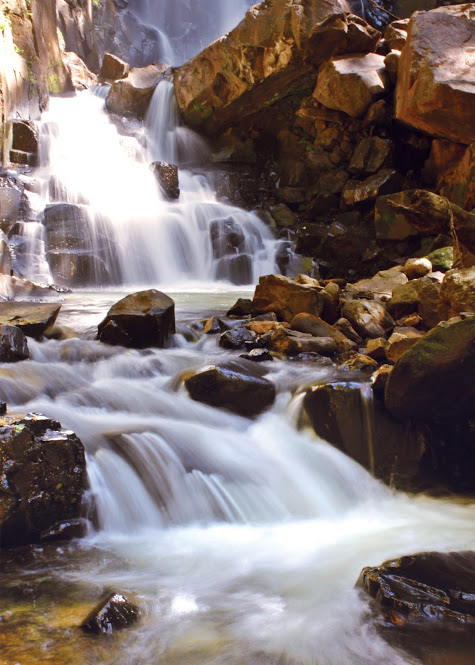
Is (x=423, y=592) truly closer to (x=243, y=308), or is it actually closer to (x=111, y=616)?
(x=111, y=616)

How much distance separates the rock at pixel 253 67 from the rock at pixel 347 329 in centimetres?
911

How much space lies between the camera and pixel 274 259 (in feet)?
38.1

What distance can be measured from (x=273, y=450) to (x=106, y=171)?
12.4 metres

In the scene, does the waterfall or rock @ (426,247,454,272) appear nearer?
rock @ (426,247,454,272)

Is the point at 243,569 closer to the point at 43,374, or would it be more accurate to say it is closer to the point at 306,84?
the point at 43,374

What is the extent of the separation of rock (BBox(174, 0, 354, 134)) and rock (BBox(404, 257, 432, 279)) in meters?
7.26

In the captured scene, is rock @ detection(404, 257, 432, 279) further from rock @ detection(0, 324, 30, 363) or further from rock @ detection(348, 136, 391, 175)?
rock @ detection(0, 324, 30, 363)

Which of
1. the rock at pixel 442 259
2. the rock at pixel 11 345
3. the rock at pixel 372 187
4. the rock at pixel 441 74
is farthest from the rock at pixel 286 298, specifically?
the rock at pixel 372 187

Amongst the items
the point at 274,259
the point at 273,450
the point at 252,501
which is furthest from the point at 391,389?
the point at 274,259

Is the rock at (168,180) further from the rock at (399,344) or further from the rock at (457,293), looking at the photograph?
the rock at (457,293)

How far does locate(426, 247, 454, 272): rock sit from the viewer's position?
707 centimetres

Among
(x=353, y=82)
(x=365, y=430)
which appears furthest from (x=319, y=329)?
(x=353, y=82)

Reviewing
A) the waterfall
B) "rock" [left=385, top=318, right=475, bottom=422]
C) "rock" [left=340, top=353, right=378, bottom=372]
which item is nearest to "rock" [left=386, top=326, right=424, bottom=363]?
"rock" [left=340, top=353, right=378, bottom=372]

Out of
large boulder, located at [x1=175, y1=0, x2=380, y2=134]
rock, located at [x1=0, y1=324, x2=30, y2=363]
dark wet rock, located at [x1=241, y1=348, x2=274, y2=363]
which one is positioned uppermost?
large boulder, located at [x1=175, y1=0, x2=380, y2=134]
